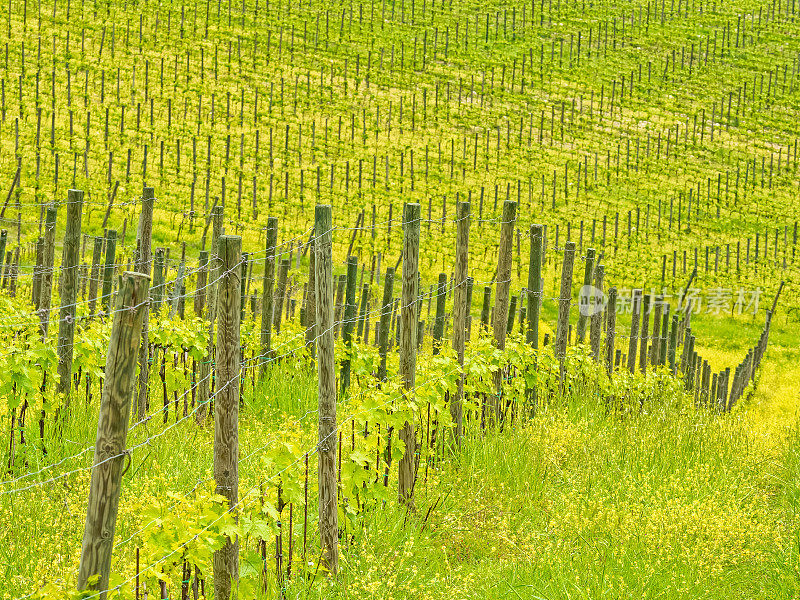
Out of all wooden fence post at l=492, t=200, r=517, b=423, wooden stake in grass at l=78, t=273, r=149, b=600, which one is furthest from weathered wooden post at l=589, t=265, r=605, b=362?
wooden stake in grass at l=78, t=273, r=149, b=600

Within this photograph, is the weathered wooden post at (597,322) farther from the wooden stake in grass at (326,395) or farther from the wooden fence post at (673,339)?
the wooden stake in grass at (326,395)

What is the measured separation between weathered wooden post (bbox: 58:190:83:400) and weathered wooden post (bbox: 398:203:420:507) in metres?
2.59

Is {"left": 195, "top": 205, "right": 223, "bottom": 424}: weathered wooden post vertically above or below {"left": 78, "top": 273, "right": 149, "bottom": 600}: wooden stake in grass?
below

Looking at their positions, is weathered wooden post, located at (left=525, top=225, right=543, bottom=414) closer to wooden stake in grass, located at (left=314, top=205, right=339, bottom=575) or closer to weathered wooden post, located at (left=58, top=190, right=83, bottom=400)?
wooden stake in grass, located at (left=314, top=205, right=339, bottom=575)

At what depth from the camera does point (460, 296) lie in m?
6.49

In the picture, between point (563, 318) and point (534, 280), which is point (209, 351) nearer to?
point (534, 280)

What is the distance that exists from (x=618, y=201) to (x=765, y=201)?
7.22 meters

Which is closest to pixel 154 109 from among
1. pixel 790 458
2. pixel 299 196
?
pixel 299 196

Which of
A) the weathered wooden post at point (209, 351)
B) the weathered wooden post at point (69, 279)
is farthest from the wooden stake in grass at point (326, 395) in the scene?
the weathered wooden post at point (209, 351)

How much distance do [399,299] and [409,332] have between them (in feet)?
17.6

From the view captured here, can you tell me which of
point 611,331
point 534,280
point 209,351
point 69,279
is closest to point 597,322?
point 611,331

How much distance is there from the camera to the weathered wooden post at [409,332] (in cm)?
542

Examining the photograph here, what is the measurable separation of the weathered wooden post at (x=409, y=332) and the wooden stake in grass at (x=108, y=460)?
8.48ft

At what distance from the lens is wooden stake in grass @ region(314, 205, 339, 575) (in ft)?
14.7
